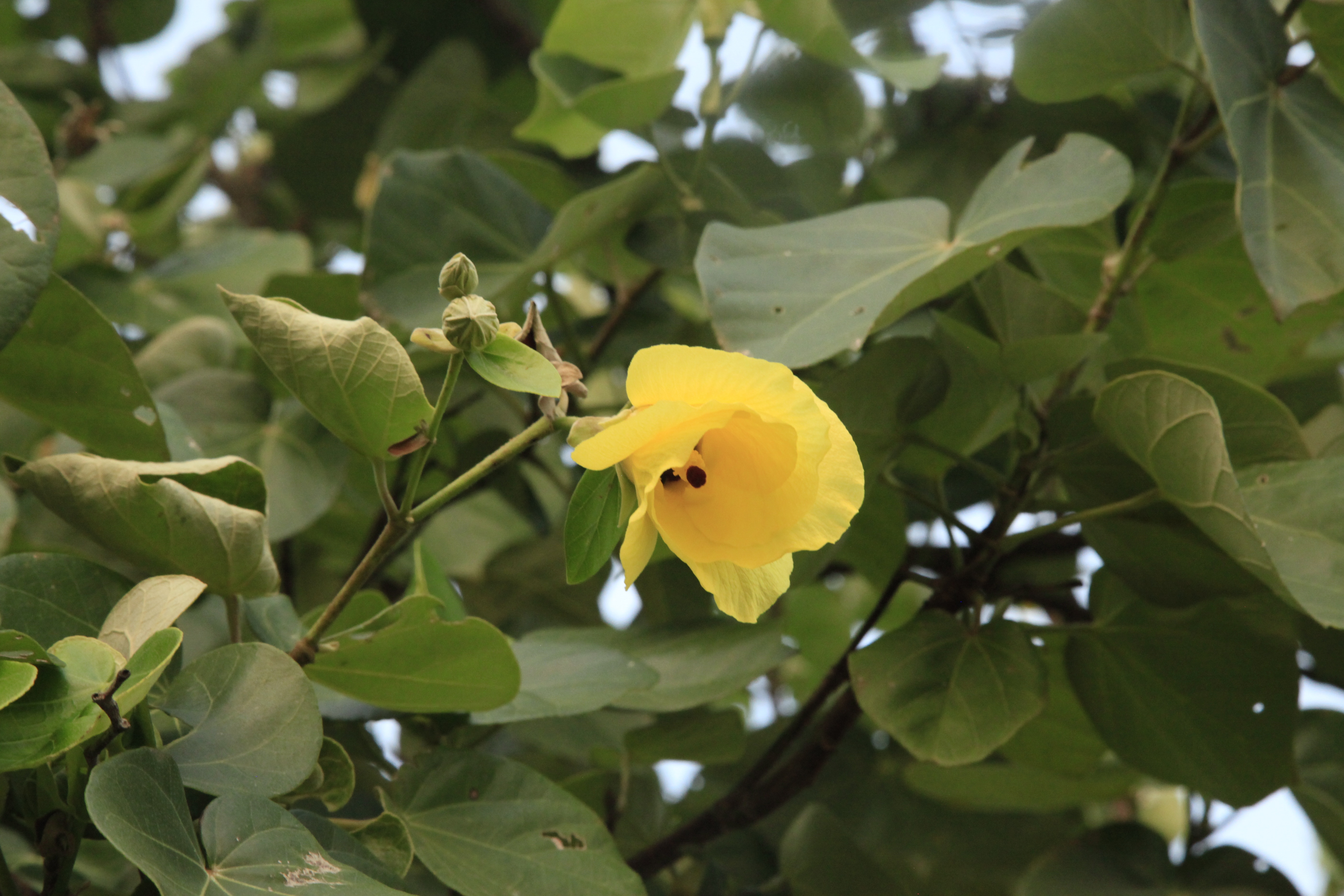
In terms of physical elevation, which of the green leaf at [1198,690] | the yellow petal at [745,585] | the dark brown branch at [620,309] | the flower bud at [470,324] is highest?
the flower bud at [470,324]

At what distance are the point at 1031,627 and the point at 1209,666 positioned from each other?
0.16 m

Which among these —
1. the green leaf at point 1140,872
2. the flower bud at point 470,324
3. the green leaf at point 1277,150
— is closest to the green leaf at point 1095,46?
the green leaf at point 1277,150

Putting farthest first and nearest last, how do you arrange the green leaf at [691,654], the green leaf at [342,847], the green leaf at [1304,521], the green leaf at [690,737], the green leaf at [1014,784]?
the green leaf at [1014,784] → the green leaf at [690,737] → the green leaf at [691,654] → the green leaf at [1304,521] → the green leaf at [342,847]

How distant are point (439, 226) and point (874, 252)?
445 millimetres

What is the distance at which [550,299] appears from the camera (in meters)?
1.17

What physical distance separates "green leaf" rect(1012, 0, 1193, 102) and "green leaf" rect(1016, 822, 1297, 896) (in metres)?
0.74

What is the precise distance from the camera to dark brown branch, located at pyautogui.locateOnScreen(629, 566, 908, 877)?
922 millimetres

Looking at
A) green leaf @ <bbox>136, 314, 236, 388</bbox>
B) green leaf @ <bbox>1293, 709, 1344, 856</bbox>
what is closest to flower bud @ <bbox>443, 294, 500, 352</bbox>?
green leaf @ <bbox>136, 314, 236, 388</bbox>

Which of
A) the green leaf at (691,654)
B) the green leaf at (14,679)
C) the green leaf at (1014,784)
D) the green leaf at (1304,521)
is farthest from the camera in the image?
the green leaf at (1014,784)

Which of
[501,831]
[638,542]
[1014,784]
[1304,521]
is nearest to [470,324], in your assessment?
[638,542]

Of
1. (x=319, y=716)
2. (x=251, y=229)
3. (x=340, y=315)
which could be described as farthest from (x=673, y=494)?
(x=251, y=229)

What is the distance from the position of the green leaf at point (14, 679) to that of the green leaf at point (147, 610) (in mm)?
52

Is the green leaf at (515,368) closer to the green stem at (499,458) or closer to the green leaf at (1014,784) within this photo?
the green stem at (499,458)

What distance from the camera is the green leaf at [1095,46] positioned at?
0.92m
